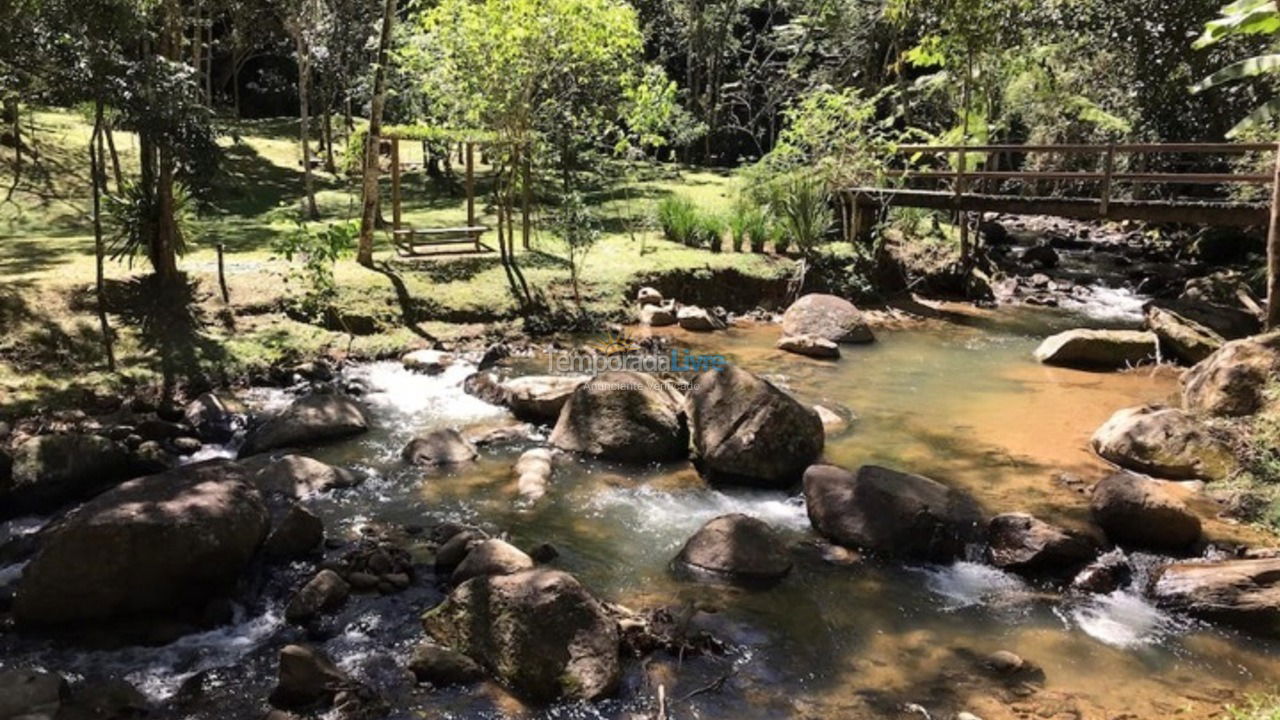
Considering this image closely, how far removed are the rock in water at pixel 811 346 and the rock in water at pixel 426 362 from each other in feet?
17.9

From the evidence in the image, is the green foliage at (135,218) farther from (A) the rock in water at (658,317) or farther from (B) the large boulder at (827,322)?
(B) the large boulder at (827,322)

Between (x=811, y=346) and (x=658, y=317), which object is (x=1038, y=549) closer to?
(x=811, y=346)

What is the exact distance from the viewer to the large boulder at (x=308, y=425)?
9672mm

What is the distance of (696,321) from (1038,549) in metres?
8.92

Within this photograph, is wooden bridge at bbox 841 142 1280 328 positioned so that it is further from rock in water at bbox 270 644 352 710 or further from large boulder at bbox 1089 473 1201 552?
rock in water at bbox 270 644 352 710

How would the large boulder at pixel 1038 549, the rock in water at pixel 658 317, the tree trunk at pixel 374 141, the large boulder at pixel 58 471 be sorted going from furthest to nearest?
the rock in water at pixel 658 317 → the tree trunk at pixel 374 141 → the large boulder at pixel 58 471 → the large boulder at pixel 1038 549

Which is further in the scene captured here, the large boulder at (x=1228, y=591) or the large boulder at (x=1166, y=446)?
the large boulder at (x=1166, y=446)

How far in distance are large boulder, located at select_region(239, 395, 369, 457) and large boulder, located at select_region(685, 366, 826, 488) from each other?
409 centimetres

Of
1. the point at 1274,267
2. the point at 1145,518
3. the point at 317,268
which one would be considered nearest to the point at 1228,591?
the point at 1145,518

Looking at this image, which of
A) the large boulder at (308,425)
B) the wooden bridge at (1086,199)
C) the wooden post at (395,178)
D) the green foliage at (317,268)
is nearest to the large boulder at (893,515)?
→ the large boulder at (308,425)

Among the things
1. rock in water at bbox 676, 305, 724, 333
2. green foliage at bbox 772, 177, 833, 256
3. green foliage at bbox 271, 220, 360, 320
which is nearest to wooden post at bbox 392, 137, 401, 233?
green foliage at bbox 271, 220, 360, 320

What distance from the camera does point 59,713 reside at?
16.8 ft

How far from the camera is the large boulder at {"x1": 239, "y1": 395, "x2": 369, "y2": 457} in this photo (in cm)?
967

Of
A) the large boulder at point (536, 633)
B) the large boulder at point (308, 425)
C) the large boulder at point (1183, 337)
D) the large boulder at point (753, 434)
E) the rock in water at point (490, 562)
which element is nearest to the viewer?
the large boulder at point (536, 633)
